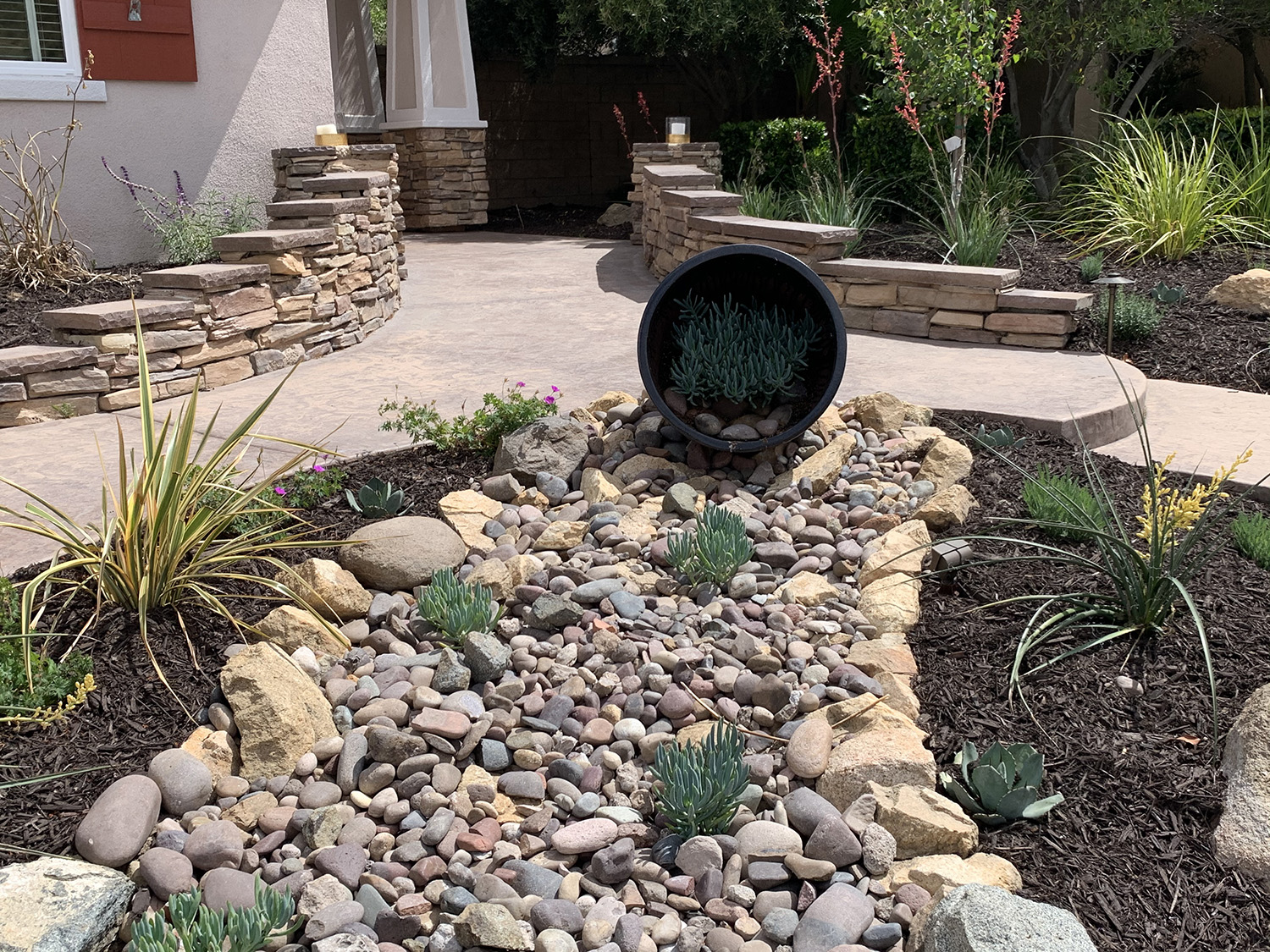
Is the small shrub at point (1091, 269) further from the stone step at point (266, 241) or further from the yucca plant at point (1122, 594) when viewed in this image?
the stone step at point (266, 241)

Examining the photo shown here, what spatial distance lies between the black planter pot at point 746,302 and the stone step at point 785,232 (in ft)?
6.03

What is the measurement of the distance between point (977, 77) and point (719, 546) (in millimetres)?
4719

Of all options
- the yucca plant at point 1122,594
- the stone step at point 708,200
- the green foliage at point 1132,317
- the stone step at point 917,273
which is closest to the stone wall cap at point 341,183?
the stone step at point 708,200

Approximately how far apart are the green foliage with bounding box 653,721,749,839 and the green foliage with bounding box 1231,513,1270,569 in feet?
5.97

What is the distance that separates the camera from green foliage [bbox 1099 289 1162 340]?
575cm

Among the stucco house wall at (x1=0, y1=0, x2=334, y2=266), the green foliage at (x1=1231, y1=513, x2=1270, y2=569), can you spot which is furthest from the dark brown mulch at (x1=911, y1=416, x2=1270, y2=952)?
the stucco house wall at (x1=0, y1=0, x2=334, y2=266)

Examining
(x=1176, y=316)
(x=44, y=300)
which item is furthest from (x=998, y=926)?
(x=44, y=300)

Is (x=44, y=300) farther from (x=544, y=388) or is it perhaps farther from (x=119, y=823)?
(x=119, y=823)

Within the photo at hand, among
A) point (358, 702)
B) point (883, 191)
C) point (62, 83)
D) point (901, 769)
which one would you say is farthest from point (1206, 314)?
point (62, 83)

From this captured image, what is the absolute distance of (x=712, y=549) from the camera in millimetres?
3285

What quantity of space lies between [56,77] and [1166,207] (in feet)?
22.6

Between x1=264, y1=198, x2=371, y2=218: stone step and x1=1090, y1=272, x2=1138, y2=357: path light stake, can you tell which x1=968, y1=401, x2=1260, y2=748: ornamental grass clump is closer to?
x1=1090, y1=272, x2=1138, y2=357: path light stake

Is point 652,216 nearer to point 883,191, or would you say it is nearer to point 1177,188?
point 883,191

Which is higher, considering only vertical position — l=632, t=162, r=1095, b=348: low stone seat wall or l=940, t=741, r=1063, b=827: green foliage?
l=632, t=162, r=1095, b=348: low stone seat wall
